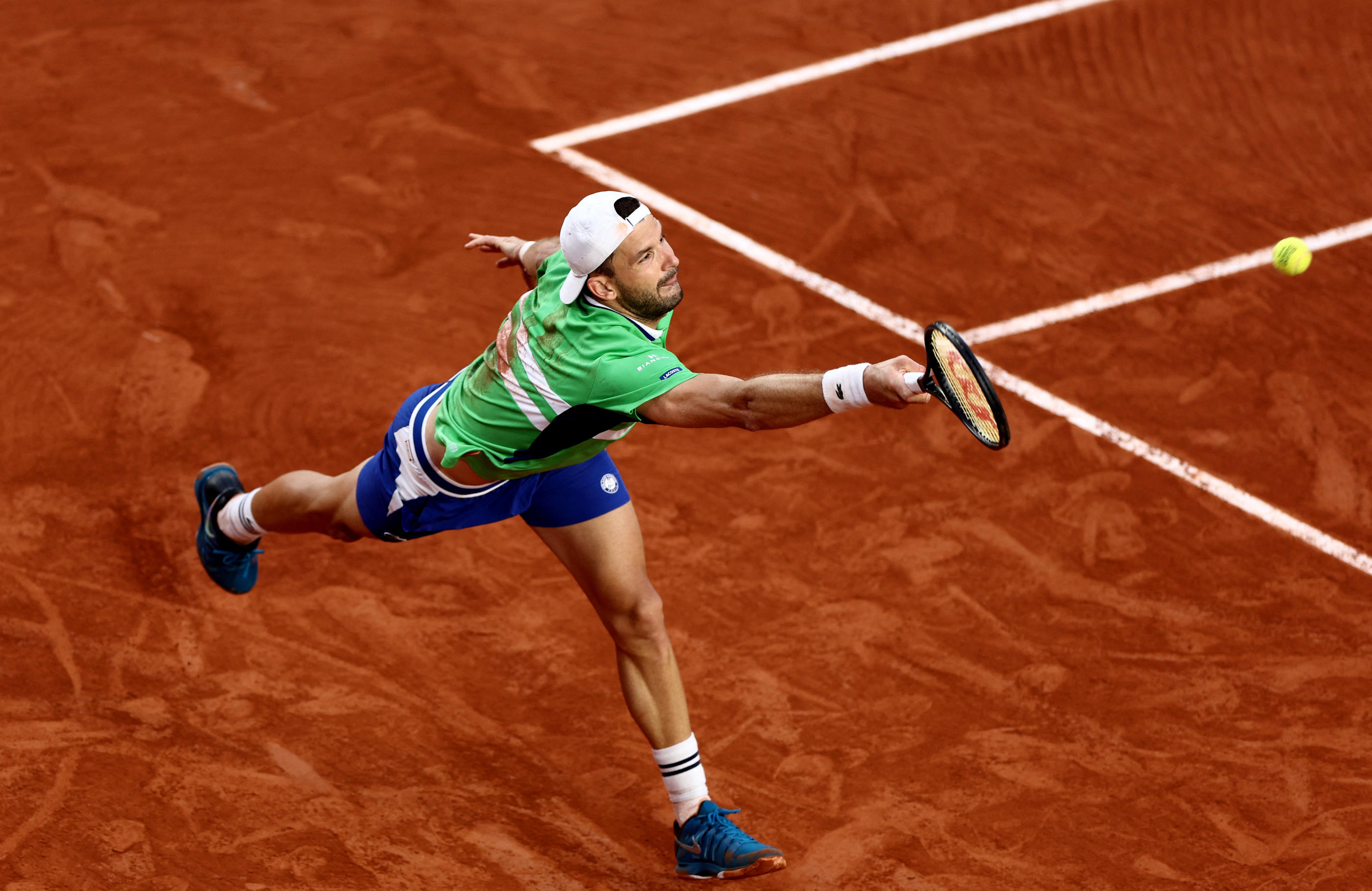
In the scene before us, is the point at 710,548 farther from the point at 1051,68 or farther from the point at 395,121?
the point at 1051,68

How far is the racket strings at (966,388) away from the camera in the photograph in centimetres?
369

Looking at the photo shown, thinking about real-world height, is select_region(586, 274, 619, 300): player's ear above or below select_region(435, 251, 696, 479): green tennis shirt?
above

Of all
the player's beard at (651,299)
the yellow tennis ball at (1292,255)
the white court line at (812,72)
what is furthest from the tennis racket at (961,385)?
the white court line at (812,72)

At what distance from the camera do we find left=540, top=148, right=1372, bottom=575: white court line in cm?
667

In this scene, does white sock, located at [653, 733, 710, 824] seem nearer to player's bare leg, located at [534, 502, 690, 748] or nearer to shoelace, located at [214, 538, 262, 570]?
player's bare leg, located at [534, 502, 690, 748]

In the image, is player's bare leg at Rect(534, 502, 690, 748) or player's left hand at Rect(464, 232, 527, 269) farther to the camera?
player's left hand at Rect(464, 232, 527, 269)

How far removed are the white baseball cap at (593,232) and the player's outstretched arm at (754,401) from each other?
0.59 meters

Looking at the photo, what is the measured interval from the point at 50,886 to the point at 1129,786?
4.06 metres

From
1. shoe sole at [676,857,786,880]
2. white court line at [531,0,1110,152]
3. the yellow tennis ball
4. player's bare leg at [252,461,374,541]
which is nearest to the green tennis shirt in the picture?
player's bare leg at [252,461,374,541]

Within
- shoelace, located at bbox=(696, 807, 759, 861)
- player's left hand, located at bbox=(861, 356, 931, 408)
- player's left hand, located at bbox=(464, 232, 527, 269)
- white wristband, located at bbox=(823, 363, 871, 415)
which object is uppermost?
player's left hand, located at bbox=(861, 356, 931, 408)

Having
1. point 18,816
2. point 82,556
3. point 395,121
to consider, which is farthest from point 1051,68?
point 18,816

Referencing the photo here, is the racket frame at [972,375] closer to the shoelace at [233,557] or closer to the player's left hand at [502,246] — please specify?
the player's left hand at [502,246]

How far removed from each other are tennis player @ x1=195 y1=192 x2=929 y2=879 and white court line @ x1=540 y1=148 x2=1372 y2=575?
277cm

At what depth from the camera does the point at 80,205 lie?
316 inches
